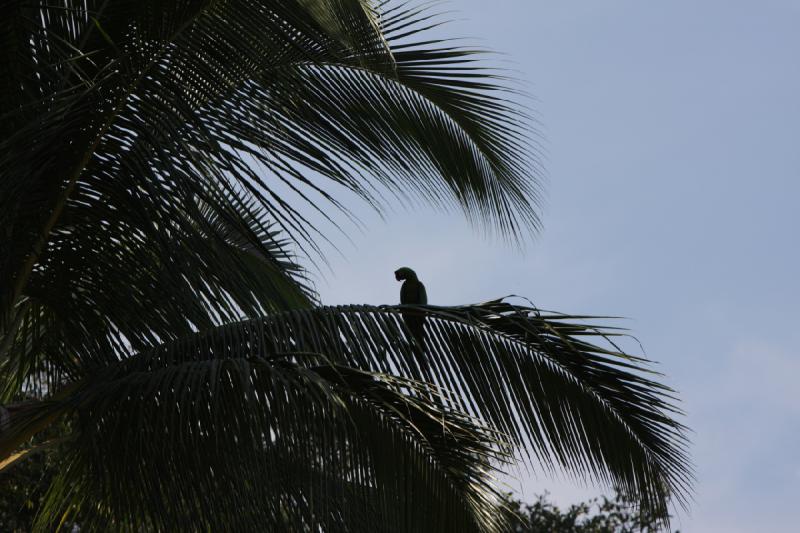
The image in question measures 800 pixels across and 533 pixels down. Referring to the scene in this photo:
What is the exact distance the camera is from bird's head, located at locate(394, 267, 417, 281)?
13.6 feet

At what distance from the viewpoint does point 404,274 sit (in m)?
4.18

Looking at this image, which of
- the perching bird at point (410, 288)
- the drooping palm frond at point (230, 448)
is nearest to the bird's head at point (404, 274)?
the perching bird at point (410, 288)

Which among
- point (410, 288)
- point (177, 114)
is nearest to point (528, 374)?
point (410, 288)

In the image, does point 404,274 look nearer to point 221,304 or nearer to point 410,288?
point 410,288

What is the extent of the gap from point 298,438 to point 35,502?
7131 millimetres

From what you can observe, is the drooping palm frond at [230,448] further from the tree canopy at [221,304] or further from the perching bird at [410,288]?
the perching bird at [410,288]

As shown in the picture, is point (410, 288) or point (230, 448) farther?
point (410, 288)

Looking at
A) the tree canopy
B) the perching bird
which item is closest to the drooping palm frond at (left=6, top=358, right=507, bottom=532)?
the tree canopy

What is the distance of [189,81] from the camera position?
364cm

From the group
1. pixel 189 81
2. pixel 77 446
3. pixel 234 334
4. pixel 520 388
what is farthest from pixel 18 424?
pixel 520 388

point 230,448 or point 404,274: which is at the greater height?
point 404,274

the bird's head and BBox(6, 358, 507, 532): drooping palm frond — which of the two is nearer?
BBox(6, 358, 507, 532): drooping palm frond

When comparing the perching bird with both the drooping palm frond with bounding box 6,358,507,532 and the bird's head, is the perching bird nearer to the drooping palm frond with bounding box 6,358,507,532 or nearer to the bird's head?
the bird's head

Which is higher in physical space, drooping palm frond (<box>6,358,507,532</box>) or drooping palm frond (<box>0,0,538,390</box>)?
drooping palm frond (<box>0,0,538,390</box>)
